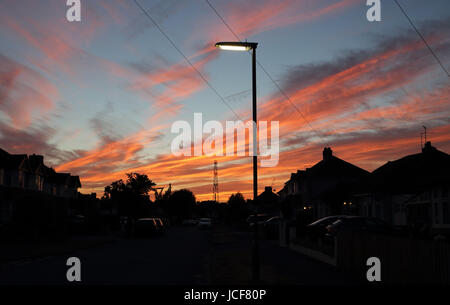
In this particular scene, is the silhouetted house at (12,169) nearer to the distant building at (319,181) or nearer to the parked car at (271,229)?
the parked car at (271,229)

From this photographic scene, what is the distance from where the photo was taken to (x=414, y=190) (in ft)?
117

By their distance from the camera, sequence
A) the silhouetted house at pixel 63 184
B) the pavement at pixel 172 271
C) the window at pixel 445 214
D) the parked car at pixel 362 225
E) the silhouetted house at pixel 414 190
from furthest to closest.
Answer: the silhouetted house at pixel 63 184, the silhouetted house at pixel 414 190, the window at pixel 445 214, the parked car at pixel 362 225, the pavement at pixel 172 271

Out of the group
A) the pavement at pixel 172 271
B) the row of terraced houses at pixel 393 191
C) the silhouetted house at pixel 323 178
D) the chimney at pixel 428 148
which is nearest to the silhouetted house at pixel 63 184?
the row of terraced houses at pixel 393 191

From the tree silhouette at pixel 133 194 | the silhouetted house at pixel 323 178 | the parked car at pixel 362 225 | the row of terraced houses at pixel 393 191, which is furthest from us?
the tree silhouette at pixel 133 194

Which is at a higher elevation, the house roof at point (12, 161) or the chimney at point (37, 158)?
the chimney at point (37, 158)

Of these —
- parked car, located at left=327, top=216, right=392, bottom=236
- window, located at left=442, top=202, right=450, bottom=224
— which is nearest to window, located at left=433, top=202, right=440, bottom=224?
window, located at left=442, top=202, right=450, bottom=224

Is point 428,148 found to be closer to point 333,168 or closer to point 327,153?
point 333,168

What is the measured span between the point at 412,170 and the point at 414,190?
15.5 ft

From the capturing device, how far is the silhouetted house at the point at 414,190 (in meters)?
28.9
